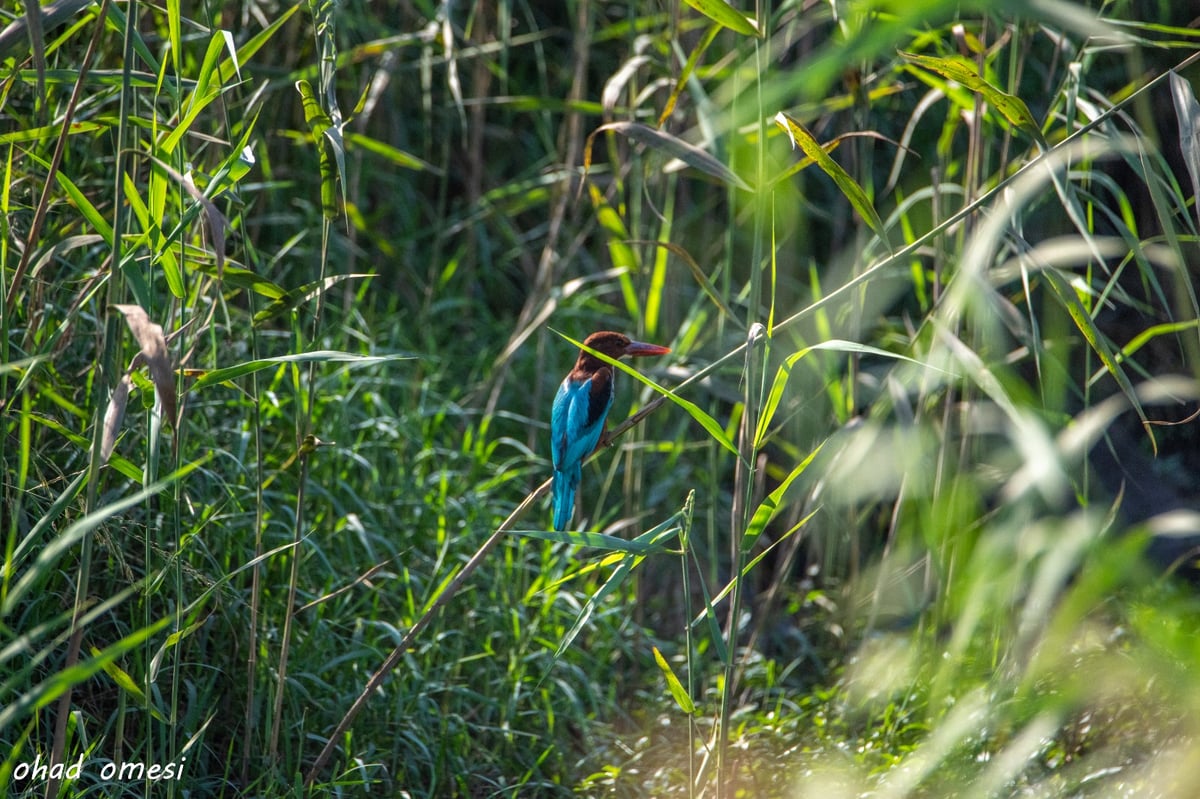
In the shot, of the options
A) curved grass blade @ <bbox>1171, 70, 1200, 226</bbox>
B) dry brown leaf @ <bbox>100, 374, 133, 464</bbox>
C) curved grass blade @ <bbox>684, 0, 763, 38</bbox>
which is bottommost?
dry brown leaf @ <bbox>100, 374, 133, 464</bbox>

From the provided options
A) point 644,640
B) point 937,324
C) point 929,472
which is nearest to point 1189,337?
point 929,472

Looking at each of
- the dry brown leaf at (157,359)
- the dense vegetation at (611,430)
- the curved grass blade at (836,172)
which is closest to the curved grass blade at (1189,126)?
the dense vegetation at (611,430)

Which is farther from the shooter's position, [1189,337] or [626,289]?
[626,289]

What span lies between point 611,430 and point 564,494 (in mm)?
436

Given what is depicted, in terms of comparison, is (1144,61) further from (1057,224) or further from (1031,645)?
(1031,645)

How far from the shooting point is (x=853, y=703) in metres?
2.82

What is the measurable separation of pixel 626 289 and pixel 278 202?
1.50 meters

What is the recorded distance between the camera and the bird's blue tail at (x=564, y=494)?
2.64m

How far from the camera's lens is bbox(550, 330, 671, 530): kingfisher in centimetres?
269

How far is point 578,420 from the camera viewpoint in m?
2.75

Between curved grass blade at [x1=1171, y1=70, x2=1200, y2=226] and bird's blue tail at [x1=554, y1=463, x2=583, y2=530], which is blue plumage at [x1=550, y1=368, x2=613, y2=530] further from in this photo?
curved grass blade at [x1=1171, y1=70, x2=1200, y2=226]

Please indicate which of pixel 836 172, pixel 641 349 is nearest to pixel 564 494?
pixel 641 349

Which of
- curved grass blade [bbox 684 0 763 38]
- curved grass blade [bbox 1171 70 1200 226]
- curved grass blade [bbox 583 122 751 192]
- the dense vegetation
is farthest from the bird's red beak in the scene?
curved grass blade [bbox 1171 70 1200 226]

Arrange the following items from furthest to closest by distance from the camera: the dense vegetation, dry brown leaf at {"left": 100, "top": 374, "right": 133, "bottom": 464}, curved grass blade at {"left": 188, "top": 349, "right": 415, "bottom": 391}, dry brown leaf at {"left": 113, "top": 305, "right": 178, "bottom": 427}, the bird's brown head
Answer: the bird's brown head, the dense vegetation, curved grass blade at {"left": 188, "top": 349, "right": 415, "bottom": 391}, dry brown leaf at {"left": 100, "top": 374, "right": 133, "bottom": 464}, dry brown leaf at {"left": 113, "top": 305, "right": 178, "bottom": 427}
